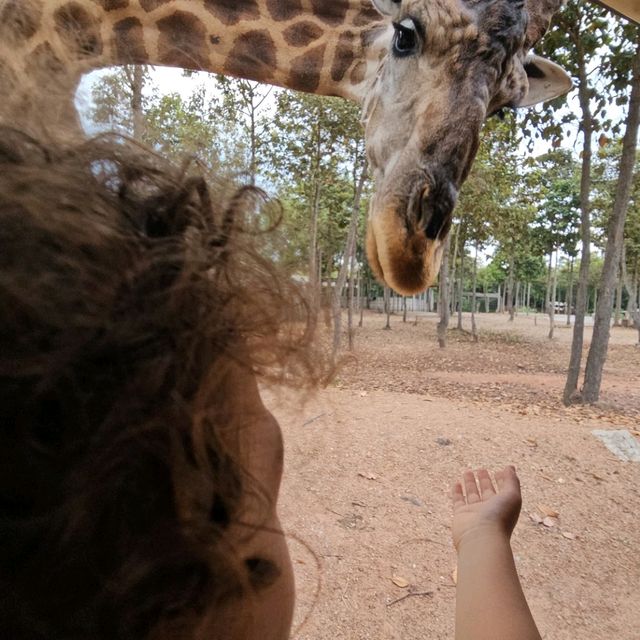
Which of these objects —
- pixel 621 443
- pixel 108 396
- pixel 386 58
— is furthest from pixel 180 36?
pixel 621 443

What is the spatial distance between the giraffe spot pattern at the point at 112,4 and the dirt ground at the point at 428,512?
6.88ft

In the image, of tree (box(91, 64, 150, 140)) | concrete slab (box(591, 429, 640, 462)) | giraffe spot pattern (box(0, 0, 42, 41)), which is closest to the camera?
tree (box(91, 64, 150, 140))

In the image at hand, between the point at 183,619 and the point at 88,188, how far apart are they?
1.34 feet

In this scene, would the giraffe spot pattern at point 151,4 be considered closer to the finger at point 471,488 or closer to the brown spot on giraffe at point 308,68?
the brown spot on giraffe at point 308,68

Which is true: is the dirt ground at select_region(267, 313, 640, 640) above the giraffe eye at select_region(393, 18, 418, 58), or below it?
below

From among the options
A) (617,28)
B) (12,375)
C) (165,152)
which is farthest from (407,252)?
(617,28)

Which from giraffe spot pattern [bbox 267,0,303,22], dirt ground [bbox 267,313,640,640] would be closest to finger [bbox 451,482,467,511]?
dirt ground [bbox 267,313,640,640]

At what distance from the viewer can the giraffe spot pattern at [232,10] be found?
2.66m

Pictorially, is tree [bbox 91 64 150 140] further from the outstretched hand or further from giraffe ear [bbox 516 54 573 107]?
giraffe ear [bbox 516 54 573 107]

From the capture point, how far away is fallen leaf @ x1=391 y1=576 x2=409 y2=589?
2.26 m

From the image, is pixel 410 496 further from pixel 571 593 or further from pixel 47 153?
pixel 47 153

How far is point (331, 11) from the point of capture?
276 centimetres

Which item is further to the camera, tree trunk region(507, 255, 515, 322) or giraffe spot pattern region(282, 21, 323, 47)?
tree trunk region(507, 255, 515, 322)

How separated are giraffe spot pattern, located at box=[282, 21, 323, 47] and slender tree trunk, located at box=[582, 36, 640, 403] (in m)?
3.69
